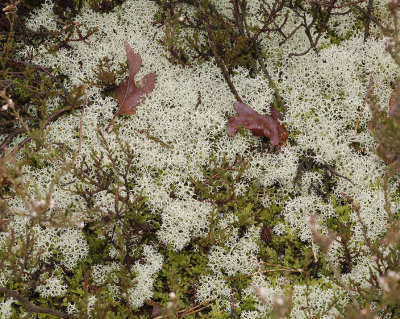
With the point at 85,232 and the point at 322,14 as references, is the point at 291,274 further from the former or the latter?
the point at 322,14

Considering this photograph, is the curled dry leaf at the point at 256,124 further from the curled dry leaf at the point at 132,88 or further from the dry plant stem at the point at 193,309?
the dry plant stem at the point at 193,309

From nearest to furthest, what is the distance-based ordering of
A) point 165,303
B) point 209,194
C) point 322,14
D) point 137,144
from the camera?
point 165,303 < point 209,194 < point 137,144 < point 322,14

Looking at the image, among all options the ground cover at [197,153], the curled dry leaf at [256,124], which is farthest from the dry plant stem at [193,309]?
the curled dry leaf at [256,124]

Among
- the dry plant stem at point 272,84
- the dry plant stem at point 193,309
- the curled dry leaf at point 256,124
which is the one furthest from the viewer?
the dry plant stem at point 272,84

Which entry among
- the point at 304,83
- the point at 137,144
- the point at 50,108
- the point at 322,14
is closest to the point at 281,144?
the point at 304,83

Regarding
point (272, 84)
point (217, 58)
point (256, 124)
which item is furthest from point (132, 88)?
point (272, 84)

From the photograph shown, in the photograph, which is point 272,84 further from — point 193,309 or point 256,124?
point 193,309
